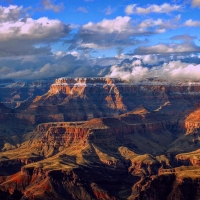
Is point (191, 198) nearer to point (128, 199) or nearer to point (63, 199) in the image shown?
point (128, 199)

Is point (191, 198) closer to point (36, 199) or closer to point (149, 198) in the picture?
point (149, 198)

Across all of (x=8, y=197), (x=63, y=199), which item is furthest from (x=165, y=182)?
(x=8, y=197)

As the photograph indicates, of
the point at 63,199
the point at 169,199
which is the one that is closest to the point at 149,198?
the point at 169,199

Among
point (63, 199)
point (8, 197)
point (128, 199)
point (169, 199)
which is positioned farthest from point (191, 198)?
point (8, 197)

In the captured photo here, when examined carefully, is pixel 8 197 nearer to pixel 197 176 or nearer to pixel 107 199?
pixel 107 199

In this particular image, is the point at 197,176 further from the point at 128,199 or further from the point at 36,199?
the point at 36,199

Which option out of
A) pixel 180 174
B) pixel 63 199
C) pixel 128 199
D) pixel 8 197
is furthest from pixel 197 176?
pixel 8 197
